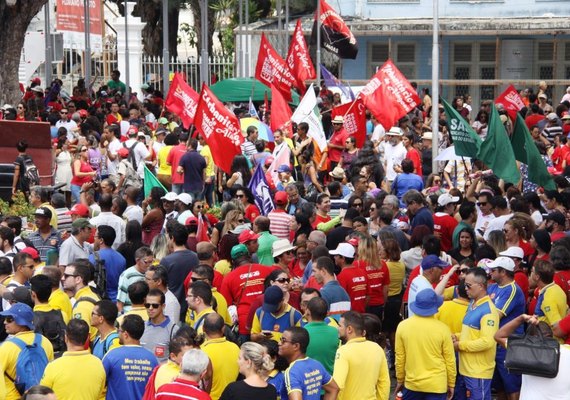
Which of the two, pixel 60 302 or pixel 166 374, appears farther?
pixel 60 302

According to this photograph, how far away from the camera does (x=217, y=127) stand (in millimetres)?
18844

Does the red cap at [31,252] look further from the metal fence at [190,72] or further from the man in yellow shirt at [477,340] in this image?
the metal fence at [190,72]

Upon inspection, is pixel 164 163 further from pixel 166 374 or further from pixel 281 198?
pixel 166 374

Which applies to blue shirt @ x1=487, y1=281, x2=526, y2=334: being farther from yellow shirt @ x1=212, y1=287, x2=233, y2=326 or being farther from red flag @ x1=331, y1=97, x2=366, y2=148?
red flag @ x1=331, y1=97, x2=366, y2=148

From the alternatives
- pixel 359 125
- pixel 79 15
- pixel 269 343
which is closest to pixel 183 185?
pixel 359 125

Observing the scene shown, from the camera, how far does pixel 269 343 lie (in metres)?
9.66

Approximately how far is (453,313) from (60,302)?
3.38 m

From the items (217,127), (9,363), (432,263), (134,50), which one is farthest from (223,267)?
Answer: (134,50)

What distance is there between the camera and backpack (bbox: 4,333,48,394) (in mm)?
9820

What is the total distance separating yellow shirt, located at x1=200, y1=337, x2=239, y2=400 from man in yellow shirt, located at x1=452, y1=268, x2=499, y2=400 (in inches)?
89.1

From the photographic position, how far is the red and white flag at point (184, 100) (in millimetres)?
22422

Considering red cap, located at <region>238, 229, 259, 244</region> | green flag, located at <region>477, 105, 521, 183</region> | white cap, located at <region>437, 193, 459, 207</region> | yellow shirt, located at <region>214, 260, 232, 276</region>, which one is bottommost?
yellow shirt, located at <region>214, 260, 232, 276</region>

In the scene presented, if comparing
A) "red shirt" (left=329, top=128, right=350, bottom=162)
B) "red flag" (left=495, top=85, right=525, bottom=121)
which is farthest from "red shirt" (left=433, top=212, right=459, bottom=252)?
"red flag" (left=495, top=85, right=525, bottom=121)

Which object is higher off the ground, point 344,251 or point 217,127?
point 217,127
